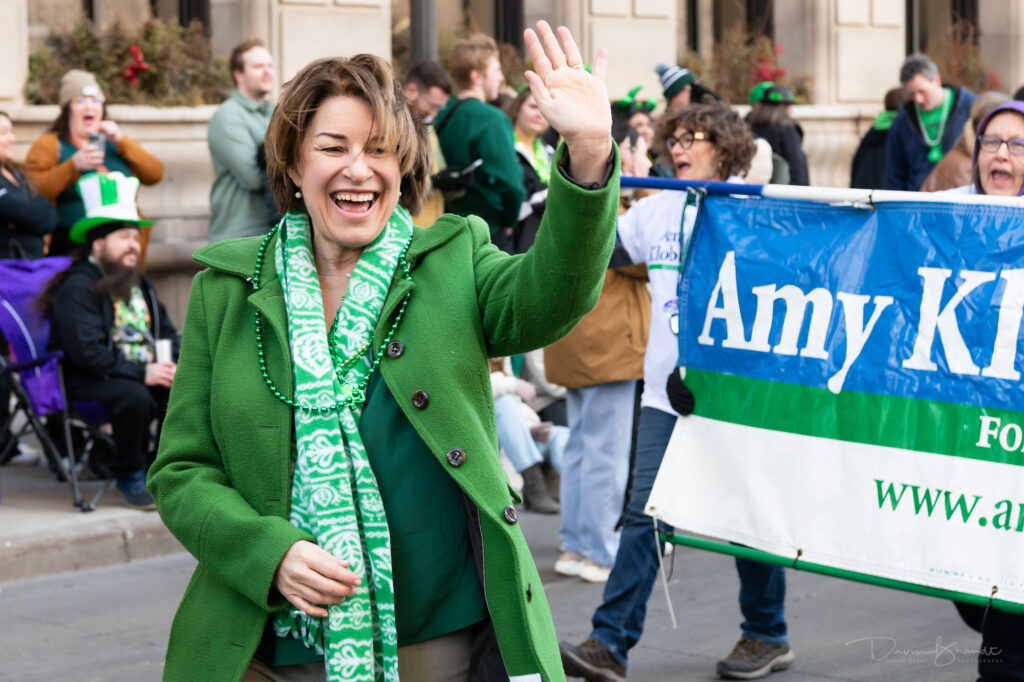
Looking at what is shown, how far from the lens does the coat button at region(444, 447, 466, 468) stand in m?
2.79

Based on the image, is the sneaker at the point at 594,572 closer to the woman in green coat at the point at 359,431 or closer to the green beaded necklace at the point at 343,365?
the woman in green coat at the point at 359,431

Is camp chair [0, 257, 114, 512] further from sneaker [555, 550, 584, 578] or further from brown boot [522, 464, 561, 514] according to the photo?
sneaker [555, 550, 584, 578]

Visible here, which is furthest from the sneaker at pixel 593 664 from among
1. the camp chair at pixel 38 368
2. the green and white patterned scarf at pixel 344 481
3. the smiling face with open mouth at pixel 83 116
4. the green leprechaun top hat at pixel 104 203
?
the smiling face with open mouth at pixel 83 116

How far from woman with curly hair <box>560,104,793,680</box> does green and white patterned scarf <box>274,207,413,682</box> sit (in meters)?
2.58

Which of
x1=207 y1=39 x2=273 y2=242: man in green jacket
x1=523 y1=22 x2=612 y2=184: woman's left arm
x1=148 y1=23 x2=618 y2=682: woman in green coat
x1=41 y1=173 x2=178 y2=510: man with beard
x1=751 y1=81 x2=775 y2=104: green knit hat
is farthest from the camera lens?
x1=751 y1=81 x2=775 y2=104: green knit hat

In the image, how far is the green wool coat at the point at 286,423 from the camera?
2.77 metres

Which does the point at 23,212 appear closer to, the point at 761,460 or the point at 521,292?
the point at 761,460

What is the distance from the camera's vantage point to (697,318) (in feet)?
17.3

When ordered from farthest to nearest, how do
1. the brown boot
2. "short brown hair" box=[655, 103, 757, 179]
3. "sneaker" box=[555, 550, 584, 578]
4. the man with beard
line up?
1. the brown boot
2. the man with beard
3. "sneaker" box=[555, 550, 584, 578]
4. "short brown hair" box=[655, 103, 757, 179]

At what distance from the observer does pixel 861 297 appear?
16.0 ft

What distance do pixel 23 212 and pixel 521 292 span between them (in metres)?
6.89

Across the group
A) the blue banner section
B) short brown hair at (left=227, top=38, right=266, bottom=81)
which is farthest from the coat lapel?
short brown hair at (left=227, top=38, right=266, bottom=81)

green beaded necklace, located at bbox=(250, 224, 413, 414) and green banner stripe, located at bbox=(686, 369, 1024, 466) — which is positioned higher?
green beaded necklace, located at bbox=(250, 224, 413, 414)

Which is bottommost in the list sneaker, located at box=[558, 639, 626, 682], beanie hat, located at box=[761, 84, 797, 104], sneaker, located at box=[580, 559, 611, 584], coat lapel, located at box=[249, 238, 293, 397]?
sneaker, located at box=[580, 559, 611, 584]
